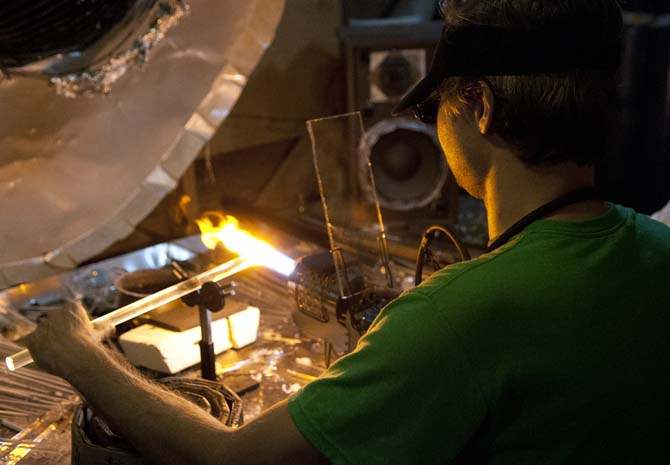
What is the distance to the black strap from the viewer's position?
67 centimetres

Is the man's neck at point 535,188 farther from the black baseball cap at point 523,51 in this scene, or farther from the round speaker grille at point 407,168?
the round speaker grille at point 407,168

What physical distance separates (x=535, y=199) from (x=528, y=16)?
0.19 m

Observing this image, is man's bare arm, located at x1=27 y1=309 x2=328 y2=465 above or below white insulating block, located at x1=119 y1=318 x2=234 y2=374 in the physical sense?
above

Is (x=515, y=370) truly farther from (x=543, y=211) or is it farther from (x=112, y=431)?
(x=112, y=431)

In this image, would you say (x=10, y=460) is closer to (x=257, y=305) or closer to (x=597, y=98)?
(x=257, y=305)

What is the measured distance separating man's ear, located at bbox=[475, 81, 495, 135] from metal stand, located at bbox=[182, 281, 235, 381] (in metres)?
0.49

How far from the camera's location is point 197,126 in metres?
1.05

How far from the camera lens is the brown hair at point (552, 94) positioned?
2.15 ft

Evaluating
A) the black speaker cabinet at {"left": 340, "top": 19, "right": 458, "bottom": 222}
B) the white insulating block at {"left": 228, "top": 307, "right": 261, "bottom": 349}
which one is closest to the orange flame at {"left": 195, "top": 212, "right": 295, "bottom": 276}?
the white insulating block at {"left": 228, "top": 307, "right": 261, "bottom": 349}

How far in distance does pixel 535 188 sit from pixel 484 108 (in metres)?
0.10

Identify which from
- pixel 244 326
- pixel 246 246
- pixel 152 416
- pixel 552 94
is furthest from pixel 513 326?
pixel 244 326

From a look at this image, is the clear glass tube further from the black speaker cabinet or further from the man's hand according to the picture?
the black speaker cabinet

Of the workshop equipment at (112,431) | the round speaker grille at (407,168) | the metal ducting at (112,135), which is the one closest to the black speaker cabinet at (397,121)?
the round speaker grille at (407,168)

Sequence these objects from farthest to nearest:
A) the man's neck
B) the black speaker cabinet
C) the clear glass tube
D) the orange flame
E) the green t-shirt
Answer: the black speaker cabinet < the orange flame < the clear glass tube < the man's neck < the green t-shirt
